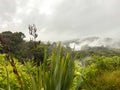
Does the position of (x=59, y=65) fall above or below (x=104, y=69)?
above

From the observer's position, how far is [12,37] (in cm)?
3441

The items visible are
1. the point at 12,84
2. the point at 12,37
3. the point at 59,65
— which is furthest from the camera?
the point at 12,37

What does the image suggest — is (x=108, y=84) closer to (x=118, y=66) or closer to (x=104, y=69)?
(x=104, y=69)

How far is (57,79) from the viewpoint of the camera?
2.15m

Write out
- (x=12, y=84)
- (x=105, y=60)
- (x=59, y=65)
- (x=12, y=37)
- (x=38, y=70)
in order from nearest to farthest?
(x=59, y=65) < (x=38, y=70) < (x=12, y=84) < (x=105, y=60) < (x=12, y=37)

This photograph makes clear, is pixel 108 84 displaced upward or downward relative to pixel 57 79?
downward

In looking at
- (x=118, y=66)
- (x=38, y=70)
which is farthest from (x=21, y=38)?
(x=38, y=70)

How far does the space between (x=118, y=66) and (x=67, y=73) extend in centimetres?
769

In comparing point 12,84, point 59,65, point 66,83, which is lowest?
point 12,84

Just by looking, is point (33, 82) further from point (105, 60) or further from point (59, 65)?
point (105, 60)

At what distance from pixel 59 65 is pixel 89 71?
5306 millimetres

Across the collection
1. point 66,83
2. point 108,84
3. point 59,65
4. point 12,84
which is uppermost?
point 59,65

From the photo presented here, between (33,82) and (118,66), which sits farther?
(118,66)

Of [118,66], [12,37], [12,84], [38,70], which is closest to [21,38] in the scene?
[12,37]
